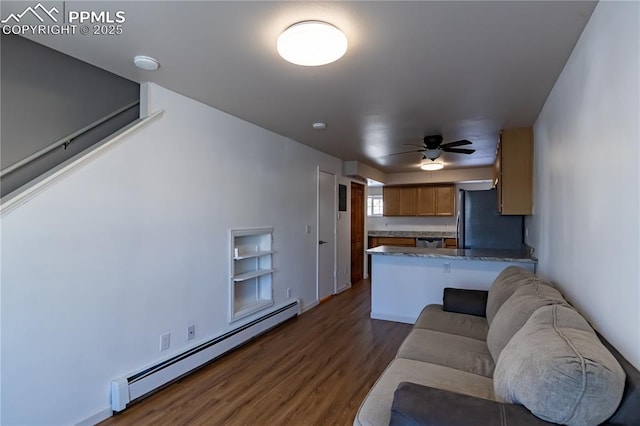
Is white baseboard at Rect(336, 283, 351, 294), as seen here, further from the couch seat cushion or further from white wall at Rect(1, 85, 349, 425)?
the couch seat cushion

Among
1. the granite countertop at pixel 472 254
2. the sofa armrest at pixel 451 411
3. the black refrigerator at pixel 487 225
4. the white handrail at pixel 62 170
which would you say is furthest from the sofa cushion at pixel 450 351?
the black refrigerator at pixel 487 225

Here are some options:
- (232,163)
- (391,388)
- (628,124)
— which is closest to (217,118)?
(232,163)

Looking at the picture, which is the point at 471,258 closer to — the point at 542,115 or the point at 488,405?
the point at 542,115

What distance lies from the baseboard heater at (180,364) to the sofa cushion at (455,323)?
1707 millimetres

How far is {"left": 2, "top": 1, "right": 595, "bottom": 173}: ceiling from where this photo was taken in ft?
5.45

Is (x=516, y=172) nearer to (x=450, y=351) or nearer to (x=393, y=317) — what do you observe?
(x=393, y=317)

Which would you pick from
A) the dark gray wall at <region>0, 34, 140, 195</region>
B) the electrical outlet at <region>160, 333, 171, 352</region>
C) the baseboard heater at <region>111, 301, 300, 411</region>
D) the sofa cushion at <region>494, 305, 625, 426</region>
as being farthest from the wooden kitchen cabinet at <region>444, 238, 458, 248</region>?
the dark gray wall at <region>0, 34, 140, 195</region>

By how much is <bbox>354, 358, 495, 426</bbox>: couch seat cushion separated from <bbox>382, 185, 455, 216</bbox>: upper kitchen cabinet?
613cm

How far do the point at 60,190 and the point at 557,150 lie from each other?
331 cm

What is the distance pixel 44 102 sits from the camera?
2.11 m

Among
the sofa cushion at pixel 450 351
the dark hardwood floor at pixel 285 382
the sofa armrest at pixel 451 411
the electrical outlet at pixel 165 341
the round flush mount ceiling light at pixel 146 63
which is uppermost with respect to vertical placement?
the round flush mount ceiling light at pixel 146 63

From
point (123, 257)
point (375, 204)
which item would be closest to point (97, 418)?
point (123, 257)

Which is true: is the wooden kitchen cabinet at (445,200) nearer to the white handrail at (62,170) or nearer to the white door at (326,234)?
the white door at (326,234)

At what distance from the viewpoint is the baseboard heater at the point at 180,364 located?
2266 millimetres
